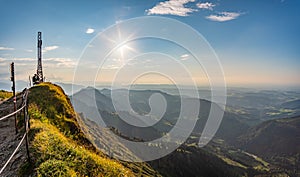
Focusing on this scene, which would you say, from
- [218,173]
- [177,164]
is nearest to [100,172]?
[177,164]

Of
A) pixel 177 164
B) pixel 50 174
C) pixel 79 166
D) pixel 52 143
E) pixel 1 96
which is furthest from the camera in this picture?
pixel 177 164

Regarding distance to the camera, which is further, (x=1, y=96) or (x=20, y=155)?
(x=1, y=96)

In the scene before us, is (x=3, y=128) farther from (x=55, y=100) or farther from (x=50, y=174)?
(x=50, y=174)

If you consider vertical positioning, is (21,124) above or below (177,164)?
above

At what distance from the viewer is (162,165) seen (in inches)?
6112

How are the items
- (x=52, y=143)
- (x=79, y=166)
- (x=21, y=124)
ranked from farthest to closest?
1. (x=21, y=124)
2. (x=52, y=143)
3. (x=79, y=166)

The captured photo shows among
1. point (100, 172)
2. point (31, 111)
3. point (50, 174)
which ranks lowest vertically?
point (100, 172)

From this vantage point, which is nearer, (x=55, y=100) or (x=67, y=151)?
(x=67, y=151)

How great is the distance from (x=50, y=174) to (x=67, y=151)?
2604mm

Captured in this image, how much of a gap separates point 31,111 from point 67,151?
29.6ft

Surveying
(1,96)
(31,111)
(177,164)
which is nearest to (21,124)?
(31,111)

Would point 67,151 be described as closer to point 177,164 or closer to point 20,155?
point 20,155

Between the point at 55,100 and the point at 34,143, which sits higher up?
the point at 55,100

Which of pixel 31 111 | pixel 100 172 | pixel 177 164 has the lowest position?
pixel 177 164
